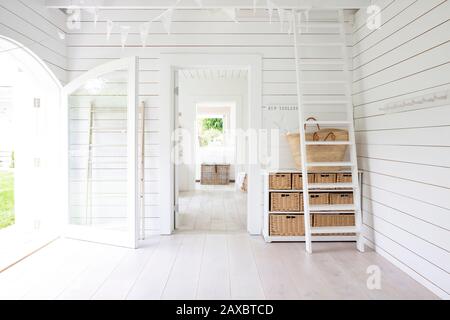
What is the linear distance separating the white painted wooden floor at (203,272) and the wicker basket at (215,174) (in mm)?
5079

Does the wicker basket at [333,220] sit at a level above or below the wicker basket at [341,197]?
below

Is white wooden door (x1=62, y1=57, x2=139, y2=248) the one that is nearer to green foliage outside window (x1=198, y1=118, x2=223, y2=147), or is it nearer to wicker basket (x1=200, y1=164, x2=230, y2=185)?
wicker basket (x1=200, y1=164, x2=230, y2=185)

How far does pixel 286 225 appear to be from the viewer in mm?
4246

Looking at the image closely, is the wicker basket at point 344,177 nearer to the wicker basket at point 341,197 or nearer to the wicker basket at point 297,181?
the wicker basket at point 341,197

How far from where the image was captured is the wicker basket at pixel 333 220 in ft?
13.8

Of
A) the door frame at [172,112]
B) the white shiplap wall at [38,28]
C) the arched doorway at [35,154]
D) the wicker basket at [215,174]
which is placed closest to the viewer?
the white shiplap wall at [38,28]

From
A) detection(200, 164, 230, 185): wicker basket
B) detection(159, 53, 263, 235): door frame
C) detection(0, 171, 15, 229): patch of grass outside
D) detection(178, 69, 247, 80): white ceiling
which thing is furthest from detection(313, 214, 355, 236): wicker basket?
detection(200, 164, 230, 185): wicker basket

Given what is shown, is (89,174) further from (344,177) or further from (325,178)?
(344,177)

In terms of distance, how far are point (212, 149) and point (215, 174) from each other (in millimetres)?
1020

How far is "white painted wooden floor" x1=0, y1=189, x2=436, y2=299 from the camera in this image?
283 cm

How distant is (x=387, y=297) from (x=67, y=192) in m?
3.60

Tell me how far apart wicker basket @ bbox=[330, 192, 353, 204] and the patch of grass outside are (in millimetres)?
4046

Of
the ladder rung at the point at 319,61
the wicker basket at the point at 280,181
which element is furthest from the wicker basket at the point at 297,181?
the ladder rung at the point at 319,61

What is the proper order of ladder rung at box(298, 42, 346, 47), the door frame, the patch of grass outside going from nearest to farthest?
ladder rung at box(298, 42, 346, 47), the door frame, the patch of grass outside
